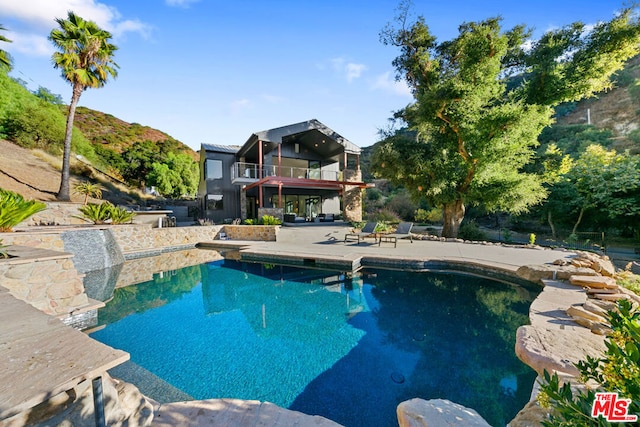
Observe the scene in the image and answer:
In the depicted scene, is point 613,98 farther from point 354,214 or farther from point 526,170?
point 354,214

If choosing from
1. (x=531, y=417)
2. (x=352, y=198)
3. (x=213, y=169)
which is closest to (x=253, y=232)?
(x=352, y=198)

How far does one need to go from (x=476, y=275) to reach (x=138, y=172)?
28.1 m

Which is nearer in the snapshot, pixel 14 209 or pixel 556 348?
pixel 556 348

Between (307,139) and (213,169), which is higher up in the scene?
(307,139)

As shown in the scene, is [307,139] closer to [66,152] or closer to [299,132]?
[299,132]

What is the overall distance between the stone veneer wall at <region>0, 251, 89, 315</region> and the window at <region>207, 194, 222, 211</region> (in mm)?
13209

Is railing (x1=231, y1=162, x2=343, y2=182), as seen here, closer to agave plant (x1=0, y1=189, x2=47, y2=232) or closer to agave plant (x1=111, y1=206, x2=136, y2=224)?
agave plant (x1=111, y1=206, x2=136, y2=224)

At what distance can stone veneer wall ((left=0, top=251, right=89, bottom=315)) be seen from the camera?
143 inches

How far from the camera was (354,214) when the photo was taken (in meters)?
16.4

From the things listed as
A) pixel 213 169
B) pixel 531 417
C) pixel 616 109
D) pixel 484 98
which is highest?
pixel 616 109

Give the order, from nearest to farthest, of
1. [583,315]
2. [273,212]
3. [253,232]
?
[583,315], [253,232], [273,212]

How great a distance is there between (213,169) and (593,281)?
18413 mm

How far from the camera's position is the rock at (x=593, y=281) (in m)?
4.14

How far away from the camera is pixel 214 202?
1719 centimetres
